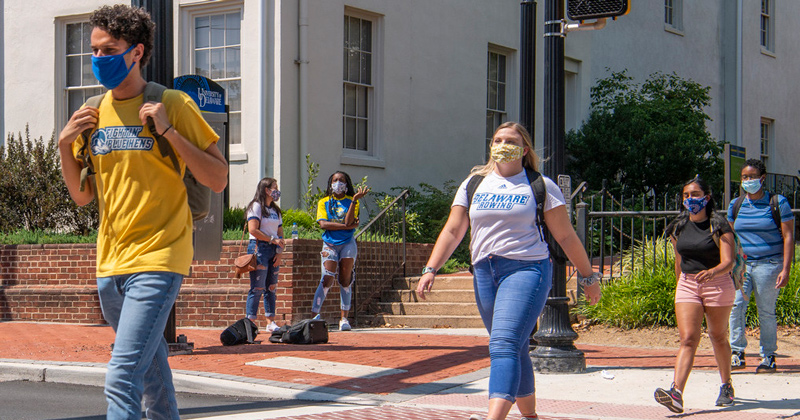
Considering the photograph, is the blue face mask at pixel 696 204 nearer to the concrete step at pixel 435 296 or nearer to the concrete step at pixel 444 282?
the concrete step at pixel 435 296

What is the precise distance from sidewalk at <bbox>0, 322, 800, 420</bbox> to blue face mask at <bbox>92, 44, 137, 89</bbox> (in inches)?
120

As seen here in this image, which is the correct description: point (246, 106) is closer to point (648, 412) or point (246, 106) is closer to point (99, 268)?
point (648, 412)

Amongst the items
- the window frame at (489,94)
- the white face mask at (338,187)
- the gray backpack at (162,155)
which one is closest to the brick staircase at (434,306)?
the white face mask at (338,187)

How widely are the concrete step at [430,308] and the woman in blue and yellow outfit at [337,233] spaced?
1504 mm

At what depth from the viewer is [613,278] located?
11.7 meters

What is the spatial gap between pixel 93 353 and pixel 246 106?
20.1ft

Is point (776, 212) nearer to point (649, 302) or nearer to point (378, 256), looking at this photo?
point (649, 302)

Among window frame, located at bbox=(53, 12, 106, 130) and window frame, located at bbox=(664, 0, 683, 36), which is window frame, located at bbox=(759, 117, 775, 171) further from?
window frame, located at bbox=(53, 12, 106, 130)

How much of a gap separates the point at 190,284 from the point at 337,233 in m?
2.48

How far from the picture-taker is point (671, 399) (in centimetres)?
645

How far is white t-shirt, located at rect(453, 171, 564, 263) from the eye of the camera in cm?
522

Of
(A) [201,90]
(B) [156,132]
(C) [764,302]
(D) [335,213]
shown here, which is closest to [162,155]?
(B) [156,132]

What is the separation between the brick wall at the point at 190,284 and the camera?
11.8m

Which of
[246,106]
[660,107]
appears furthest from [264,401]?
[660,107]
